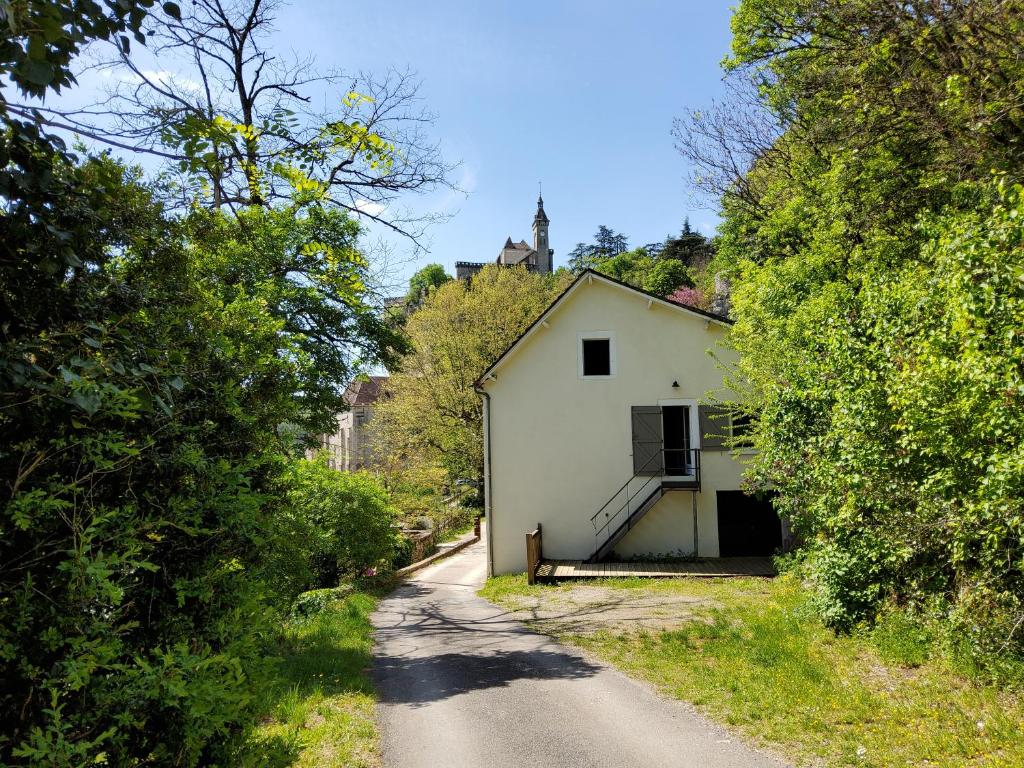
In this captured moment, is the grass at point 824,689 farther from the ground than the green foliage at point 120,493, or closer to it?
closer to it

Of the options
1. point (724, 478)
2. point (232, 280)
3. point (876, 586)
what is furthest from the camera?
point (724, 478)

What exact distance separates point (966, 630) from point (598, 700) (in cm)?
417

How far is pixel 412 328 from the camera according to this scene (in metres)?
34.1

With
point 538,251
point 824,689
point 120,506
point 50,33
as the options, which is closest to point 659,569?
point 824,689

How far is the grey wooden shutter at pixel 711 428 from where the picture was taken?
19047mm

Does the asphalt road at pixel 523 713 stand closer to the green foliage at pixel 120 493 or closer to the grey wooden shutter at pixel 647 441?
the green foliage at pixel 120 493

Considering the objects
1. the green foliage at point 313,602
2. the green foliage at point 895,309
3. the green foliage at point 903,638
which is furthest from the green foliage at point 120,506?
the green foliage at point 313,602

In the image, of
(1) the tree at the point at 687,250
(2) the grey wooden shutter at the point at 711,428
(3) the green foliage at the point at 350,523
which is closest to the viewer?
(3) the green foliage at the point at 350,523

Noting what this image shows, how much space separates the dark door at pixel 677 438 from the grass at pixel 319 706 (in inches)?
445

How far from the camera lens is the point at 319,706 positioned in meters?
7.49

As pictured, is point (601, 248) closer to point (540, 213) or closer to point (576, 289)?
point (540, 213)

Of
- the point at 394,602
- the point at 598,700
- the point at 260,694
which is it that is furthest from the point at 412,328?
the point at 260,694

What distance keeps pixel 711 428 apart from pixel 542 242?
248ft

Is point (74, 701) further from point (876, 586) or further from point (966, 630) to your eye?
point (876, 586)
